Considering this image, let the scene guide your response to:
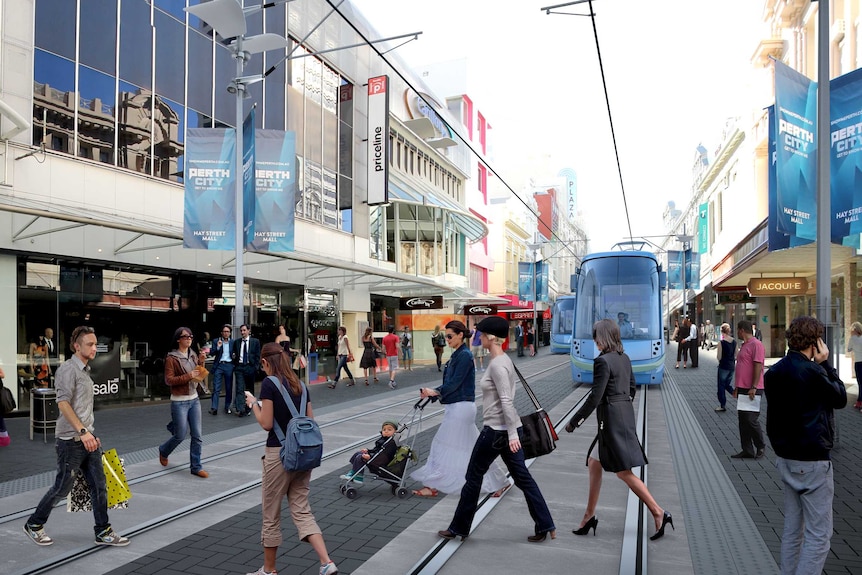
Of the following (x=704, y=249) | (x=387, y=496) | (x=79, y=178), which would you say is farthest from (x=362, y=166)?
(x=704, y=249)

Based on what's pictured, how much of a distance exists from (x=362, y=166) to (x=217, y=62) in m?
7.82

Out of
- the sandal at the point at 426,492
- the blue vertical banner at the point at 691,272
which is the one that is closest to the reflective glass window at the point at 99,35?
the sandal at the point at 426,492

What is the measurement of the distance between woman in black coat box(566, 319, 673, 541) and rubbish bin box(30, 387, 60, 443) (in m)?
8.15

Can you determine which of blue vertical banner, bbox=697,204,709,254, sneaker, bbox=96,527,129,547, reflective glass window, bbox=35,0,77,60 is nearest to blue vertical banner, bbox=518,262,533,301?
blue vertical banner, bbox=697,204,709,254

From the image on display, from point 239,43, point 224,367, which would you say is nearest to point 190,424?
point 224,367

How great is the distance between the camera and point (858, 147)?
9.03m

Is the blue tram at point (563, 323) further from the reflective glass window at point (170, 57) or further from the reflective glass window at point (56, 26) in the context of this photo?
the reflective glass window at point (56, 26)

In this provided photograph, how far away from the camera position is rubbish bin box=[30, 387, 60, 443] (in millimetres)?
9625

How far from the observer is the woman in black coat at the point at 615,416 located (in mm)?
4984

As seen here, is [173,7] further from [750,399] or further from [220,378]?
[750,399]

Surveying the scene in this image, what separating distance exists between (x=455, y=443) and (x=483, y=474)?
5.38 ft

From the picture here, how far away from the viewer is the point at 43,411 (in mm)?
9695

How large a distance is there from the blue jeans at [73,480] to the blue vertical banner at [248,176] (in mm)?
7970

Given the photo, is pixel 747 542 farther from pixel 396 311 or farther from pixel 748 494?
pixel 396 311
